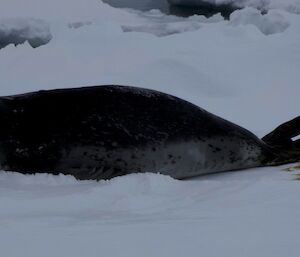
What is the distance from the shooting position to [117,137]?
239 centimetres

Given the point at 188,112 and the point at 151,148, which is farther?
the point at 188,112

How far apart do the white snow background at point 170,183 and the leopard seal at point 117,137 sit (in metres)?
0.11

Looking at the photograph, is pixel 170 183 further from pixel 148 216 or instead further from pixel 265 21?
pixel 265 21

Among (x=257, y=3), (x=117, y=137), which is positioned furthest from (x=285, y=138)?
(x=257, y=3)

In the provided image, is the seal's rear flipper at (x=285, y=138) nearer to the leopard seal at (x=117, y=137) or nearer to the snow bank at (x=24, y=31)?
the leopard seal at (x=117, y=137)

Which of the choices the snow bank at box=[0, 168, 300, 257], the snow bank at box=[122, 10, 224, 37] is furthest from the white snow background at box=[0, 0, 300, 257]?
the snow bank at box=[122, 10, 224, 37]

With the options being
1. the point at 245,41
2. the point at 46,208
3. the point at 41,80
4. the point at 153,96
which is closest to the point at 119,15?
the point at 245,41

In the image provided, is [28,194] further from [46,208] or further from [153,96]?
[153,96]

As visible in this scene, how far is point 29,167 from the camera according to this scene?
2.30m

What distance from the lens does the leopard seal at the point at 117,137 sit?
2330mm

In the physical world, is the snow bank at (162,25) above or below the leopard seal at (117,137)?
above

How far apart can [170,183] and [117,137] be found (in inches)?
17.0

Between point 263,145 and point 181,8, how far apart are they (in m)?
14.9

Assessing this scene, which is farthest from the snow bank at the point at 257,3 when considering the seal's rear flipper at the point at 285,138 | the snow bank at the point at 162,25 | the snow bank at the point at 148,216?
the snow bank at the point at 148,216
